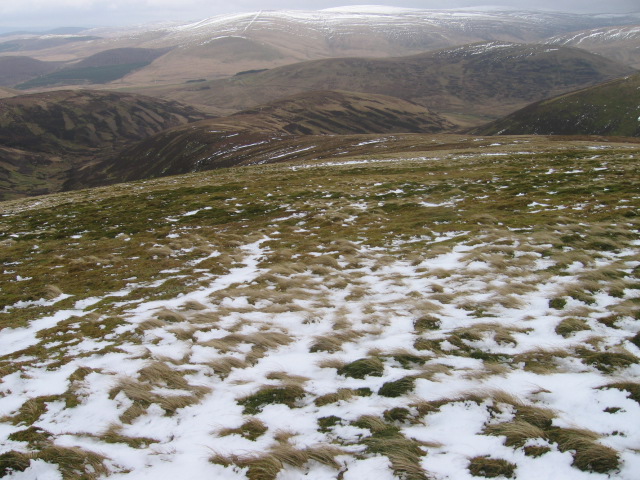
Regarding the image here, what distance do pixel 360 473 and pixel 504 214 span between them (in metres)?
17.5

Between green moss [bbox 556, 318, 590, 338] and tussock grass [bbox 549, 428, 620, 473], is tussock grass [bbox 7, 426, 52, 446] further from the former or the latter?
green moss [bbox 556, 318, 590, 338]

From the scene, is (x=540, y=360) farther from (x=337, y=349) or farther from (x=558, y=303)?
(x=337, y=349)

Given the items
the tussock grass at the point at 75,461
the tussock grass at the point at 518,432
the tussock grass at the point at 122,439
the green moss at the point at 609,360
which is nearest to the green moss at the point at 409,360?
the tussock grass at the point at 518,432

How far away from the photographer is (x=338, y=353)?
317 inches

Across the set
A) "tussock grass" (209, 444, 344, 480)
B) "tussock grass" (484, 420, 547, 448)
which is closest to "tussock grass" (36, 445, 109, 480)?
"tussock grass" (209, 444, 344, 480)

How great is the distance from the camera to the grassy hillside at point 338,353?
5289 mm

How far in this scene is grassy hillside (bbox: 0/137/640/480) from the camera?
208 inches

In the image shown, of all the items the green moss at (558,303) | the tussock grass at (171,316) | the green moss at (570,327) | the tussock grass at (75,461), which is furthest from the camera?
the tussock grass at (171,316)

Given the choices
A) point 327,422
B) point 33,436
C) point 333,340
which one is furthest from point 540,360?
point 33,436

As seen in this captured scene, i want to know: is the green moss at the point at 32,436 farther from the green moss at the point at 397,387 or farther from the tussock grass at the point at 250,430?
the green moss at the point at 397,387

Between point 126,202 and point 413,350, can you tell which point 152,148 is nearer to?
point 126,202

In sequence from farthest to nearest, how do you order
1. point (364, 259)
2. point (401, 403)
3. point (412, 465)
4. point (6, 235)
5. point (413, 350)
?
point (6, 235), point (364, 259), point (413, 350), point (401, 403), point (412, 465)

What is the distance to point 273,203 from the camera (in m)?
27.0

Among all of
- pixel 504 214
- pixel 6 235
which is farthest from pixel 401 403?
pixel 6 235
